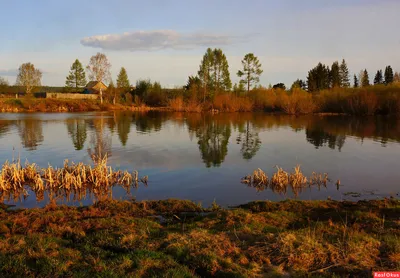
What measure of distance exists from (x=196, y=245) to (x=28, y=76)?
87.5 m

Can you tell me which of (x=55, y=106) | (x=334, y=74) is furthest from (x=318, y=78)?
(x=55, y=106)

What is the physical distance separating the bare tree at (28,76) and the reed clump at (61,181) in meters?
75.7

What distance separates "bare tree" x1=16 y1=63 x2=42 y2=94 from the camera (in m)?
80.7

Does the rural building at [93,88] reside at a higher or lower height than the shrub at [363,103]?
higher

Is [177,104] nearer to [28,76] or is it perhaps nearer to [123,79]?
[123,79]

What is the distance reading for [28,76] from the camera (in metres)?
81.1

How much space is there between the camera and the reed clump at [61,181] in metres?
11.9

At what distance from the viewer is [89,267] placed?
16.9 ft

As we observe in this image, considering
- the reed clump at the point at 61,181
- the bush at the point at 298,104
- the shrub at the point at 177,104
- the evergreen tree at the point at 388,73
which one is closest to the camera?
the reed clump at the point at 61,181

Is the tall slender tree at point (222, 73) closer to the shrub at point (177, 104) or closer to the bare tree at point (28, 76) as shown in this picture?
the shrub at point (177, 104)

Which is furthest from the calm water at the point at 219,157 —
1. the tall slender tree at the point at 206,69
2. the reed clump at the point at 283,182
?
the tall slender tree at the point at 206,69

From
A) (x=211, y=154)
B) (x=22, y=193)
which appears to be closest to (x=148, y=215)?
(x=22, y=193)

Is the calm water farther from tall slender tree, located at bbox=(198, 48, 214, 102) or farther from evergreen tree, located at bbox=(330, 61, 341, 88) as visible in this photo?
evergreen tree, located at bbox=(330, 61, 341, 88)

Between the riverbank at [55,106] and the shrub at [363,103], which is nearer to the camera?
the shrub at [363,103]
